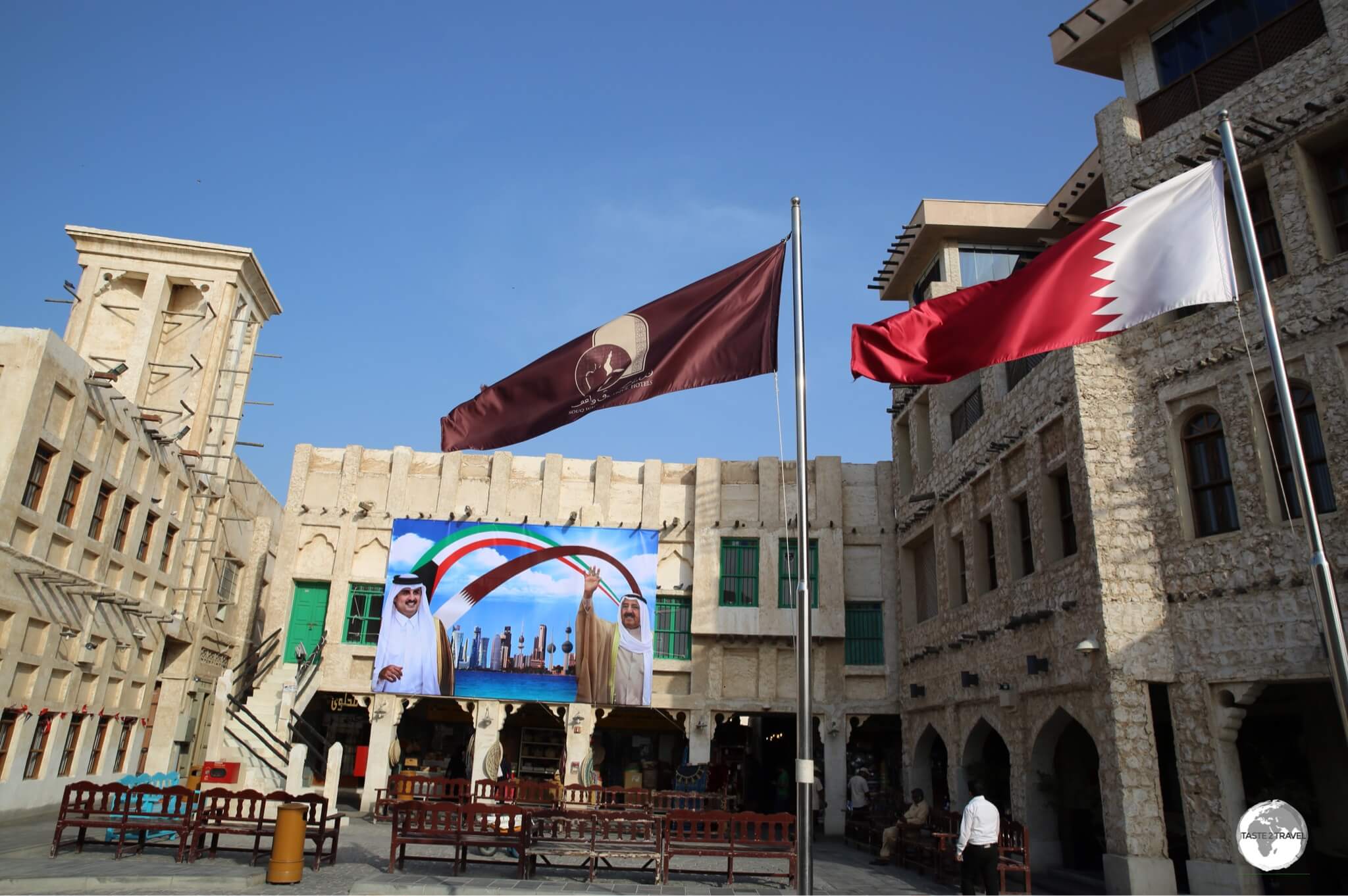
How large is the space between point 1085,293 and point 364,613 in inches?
893

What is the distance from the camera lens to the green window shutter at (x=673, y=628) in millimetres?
26469

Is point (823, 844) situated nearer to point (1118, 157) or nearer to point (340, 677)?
point (340, 677)

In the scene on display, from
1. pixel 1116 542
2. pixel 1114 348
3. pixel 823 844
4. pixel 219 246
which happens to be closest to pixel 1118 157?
pixel 1114 348

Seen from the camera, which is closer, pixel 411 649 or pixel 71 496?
pixel 71 496

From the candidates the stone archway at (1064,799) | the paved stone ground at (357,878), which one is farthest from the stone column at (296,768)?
the stone archway at (1064,799)

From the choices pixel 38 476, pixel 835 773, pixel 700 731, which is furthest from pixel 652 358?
pixel 835 773

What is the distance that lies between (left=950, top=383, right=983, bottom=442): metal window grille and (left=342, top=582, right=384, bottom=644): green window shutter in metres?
16.5

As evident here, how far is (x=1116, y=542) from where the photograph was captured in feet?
46.2

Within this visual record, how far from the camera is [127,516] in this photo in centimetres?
2308

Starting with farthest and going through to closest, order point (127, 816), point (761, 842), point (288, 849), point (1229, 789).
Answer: point (127, 816) → point (761, 842) → point (1229, 789) → point (288, 849)

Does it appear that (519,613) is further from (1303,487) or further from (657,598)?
(1303,487)

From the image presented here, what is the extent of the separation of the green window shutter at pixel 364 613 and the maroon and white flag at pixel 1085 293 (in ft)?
65.8

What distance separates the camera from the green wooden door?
26.5 m

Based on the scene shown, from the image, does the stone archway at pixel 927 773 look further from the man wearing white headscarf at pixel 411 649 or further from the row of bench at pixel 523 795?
the man wearing white headscarf at pixel 411 649
